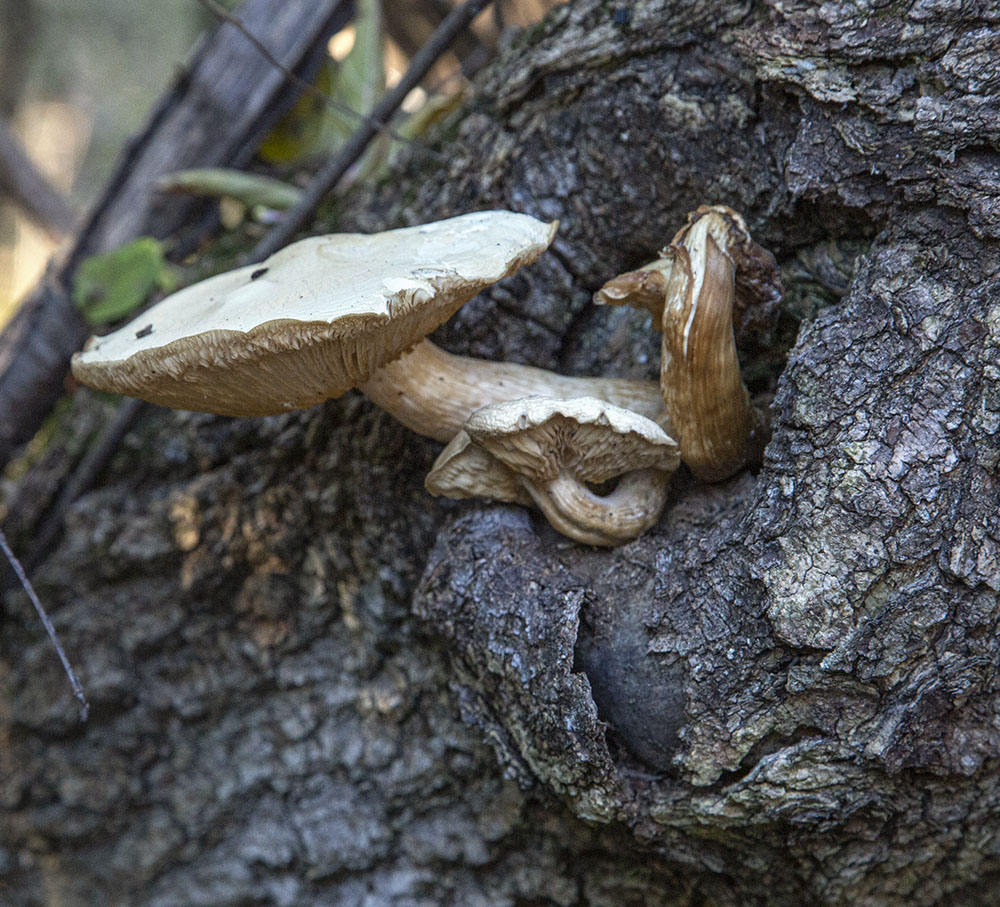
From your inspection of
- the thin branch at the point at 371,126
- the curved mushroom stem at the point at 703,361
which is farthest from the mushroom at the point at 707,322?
the thin branch at the point at 371,126

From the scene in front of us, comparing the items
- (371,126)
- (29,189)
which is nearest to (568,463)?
(371,126)

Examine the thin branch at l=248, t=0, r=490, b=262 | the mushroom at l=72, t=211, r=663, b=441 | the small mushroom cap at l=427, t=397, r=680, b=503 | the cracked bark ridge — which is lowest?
the cracked bark ridge

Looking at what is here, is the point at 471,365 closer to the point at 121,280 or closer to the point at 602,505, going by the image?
the point at 602,505

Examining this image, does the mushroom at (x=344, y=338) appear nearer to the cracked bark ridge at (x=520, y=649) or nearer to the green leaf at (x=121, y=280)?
the cracked bark ridge at (x=520, y=649)

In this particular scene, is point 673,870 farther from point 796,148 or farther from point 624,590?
point 796,148

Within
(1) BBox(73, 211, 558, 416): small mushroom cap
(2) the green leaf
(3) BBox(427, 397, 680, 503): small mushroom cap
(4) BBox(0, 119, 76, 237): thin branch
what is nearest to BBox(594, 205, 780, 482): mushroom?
(3) BBox(427, 397, 680, 503): small mushroom cap

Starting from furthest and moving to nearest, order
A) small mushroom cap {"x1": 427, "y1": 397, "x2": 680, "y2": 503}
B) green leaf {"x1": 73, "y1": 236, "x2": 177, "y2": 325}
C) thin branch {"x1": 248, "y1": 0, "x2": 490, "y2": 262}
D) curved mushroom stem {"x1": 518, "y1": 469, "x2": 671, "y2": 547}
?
1. green leaf {"x1": 73, "y1": 236, "x2": 177, "y2": 325}
2. thin branch {"x1": 248, "y1": 0, "x2": 490, "y2": 262}
3. curved mushroom stem {"x1": 518, "y1": 469, "x2": 671, "y2": 547}
4. small mushroom cap {"x1": 427, "y1": 397, "x2": 680, "y2": 503}

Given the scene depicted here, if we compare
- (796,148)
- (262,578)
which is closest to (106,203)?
(262,578)

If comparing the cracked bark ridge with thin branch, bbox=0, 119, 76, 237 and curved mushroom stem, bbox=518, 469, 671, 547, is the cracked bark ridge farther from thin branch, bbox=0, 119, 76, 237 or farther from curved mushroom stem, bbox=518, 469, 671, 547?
thin branch, bbox=0, 119, 76, 237
